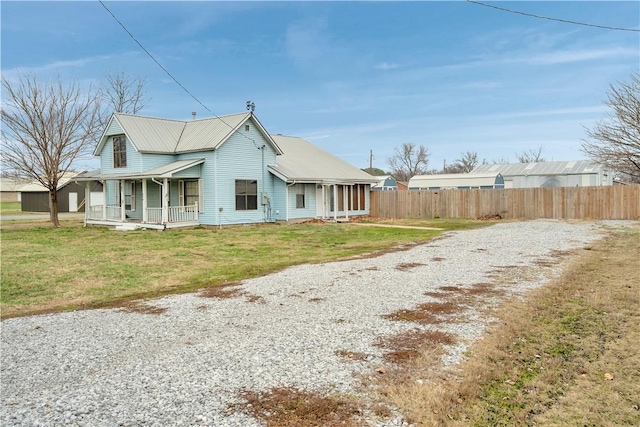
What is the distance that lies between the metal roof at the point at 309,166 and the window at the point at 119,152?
7826mm

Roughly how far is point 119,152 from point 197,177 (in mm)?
5108

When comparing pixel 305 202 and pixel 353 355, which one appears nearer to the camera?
pixel 353 355

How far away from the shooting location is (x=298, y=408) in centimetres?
404

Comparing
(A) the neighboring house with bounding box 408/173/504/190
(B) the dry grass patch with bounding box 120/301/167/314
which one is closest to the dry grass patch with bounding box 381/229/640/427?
(B) the dry grass patch with bounding box 120/301/167/314

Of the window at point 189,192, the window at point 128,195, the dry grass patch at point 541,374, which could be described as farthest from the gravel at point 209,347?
the window at point 128,195

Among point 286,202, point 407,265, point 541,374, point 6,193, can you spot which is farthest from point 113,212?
point 6,193

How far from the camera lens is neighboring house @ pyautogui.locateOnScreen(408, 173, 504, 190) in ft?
131

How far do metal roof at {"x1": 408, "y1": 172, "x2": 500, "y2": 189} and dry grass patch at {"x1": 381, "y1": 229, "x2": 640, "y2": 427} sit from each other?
3384 cm

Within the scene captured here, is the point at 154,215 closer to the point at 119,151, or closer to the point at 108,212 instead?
the point at 108,212

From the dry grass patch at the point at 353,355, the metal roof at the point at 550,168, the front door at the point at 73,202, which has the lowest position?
the dry grass patch at the point at 353,355

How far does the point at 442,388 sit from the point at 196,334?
11.4 ft

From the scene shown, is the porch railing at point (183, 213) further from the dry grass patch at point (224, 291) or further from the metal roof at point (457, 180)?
the metal roof at point (457, 180)

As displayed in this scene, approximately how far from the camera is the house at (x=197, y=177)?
2356 centimetres

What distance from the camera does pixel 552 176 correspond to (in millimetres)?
44094
